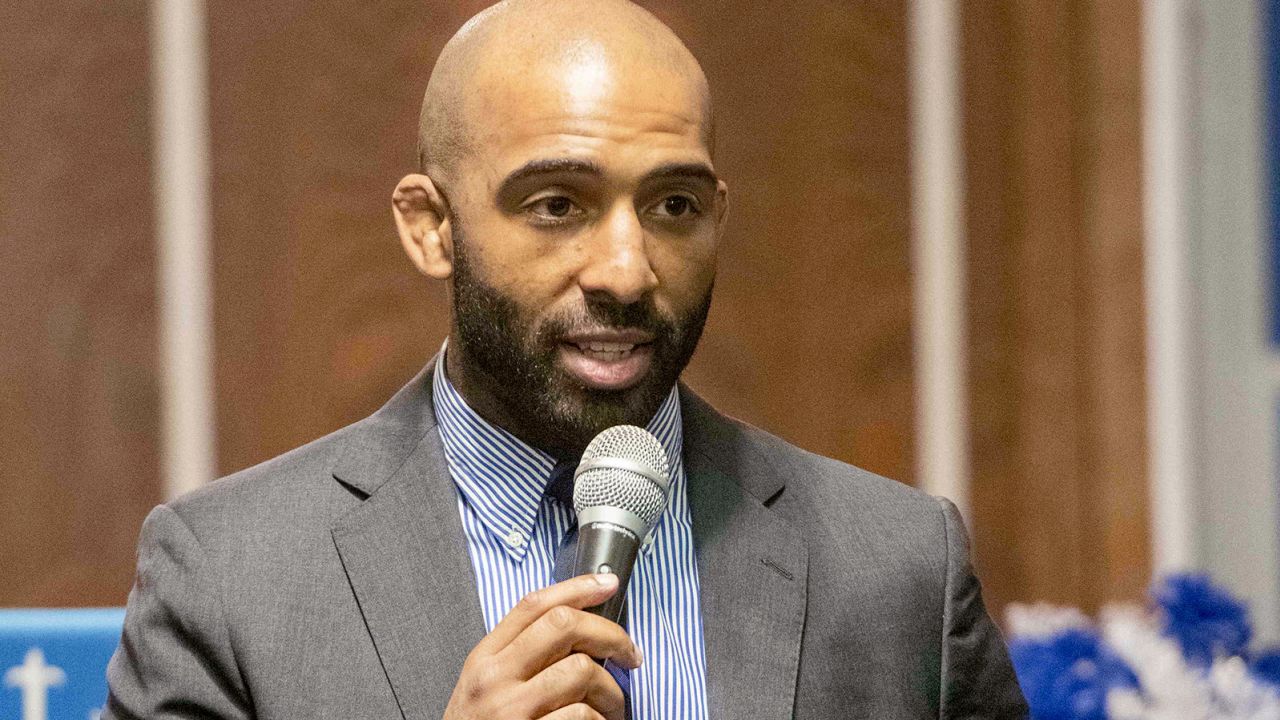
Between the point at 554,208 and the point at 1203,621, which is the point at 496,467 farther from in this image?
the point at 1203,621

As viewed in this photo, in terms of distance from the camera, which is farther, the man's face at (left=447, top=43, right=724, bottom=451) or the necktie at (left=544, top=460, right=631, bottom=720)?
the necktie at (left=544, top=460, right=631, bottom=720)

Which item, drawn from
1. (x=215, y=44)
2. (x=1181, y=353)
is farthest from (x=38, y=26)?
(x=1181, y=353)

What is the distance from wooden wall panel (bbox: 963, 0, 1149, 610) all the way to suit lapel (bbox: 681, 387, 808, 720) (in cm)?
210

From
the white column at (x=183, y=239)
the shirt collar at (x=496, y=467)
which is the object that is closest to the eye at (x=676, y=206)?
the shirt collar at (x=496, y=467)

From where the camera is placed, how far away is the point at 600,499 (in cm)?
133

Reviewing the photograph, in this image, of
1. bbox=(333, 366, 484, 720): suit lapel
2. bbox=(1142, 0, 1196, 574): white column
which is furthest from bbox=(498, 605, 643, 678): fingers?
bbox=(1142, 0, 1196, 574): white column

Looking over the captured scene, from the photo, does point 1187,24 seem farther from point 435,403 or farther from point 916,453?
point 435,403

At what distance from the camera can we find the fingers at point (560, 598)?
1.25 metres

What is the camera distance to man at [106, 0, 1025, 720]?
1.48 metres

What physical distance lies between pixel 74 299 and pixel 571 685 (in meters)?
2.21

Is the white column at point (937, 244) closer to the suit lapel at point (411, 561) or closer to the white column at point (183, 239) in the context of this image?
the white column at point (183, 239)

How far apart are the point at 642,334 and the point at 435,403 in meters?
0.33

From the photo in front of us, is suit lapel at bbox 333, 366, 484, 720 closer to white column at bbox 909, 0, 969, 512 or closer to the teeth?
the teeth

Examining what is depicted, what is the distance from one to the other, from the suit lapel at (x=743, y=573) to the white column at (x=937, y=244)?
1960mm
